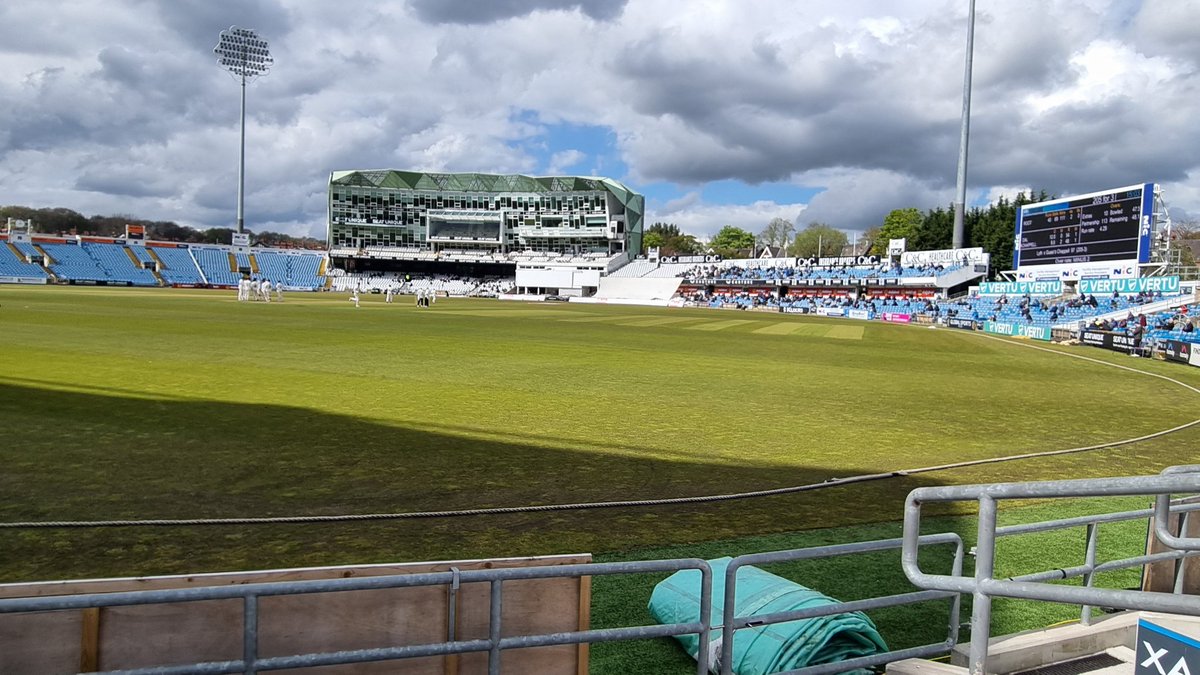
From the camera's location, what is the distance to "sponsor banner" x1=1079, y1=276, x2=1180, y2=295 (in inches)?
1848

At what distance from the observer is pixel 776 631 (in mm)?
4332

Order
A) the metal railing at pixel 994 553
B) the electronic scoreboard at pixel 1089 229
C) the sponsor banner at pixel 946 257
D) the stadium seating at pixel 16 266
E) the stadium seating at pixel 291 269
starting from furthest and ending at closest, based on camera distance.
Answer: the stadium seating at pixel 291 269
the stadium seating at pixel 16 266
the sponsor banner at pixel 946 257
the electronic scoreboard at pixel 1089 229
the metal railing at pixel 994 553

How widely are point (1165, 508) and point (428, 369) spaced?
17.2m

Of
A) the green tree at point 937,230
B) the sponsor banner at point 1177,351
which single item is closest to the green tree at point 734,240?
the green tree at point 937,230

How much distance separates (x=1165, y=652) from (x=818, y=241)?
6181 inches

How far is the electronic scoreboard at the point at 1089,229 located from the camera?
4666cm

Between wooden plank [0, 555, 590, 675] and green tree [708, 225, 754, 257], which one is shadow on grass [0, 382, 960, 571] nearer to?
wooden plank [0, 555, 590, 675]

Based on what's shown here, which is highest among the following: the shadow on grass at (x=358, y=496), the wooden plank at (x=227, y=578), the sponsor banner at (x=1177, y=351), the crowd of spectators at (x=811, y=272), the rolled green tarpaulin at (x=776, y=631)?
the crowd of spectators at (x=811, y=272)

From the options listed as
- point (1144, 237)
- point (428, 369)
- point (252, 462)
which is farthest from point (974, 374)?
point (1144, 237)

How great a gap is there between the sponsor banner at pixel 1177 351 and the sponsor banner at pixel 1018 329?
13051mm

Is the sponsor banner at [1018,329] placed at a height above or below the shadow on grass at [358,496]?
above

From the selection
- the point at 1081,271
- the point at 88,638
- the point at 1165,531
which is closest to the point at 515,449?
the point at 88,638

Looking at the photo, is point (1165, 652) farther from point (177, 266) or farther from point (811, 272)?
point (177, 266)

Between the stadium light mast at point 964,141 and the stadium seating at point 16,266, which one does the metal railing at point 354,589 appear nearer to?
the stadium light mast at point 964,141
